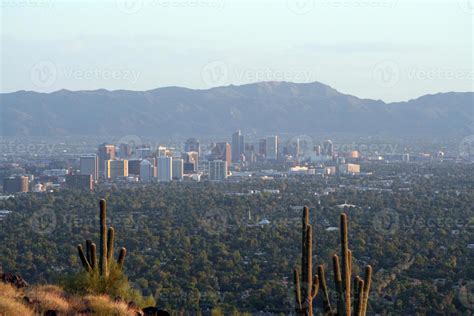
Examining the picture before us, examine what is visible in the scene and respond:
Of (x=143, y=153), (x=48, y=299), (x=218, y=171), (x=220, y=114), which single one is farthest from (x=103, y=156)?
(x=220, y=114)

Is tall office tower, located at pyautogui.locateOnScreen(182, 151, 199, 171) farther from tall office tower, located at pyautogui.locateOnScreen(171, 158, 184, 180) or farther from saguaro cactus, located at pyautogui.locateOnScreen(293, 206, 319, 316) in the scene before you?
saguaro cactus, located at pyautogui.locateOnScreen(293, 206, 319, 316)

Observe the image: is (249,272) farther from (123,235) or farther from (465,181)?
(465,181)

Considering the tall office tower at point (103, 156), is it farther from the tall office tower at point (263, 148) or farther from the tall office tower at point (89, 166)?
the tall office tower at point (263, 148)

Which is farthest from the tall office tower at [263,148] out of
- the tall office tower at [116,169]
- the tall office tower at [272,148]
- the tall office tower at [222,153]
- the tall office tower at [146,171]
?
the tall office tower at [146,171]

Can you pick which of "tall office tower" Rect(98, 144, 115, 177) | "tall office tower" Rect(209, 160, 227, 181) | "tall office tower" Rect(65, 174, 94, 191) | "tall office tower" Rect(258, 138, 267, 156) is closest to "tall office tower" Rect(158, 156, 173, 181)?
"tall office tower" Rect(209, 160, 227, 181)

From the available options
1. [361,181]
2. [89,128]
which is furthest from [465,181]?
[89,128]

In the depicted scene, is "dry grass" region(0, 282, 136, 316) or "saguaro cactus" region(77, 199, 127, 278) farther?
"saguaro cactus" region(77, 199, 127, 278)
